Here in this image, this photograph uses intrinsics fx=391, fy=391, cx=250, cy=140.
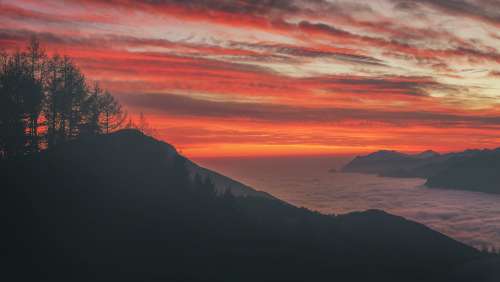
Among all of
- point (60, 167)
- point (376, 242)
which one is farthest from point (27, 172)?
point (376, 242)

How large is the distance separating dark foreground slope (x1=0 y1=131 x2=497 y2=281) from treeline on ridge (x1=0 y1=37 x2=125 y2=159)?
813 centimetres

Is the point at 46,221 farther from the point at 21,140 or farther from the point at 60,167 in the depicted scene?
the point at 21,140

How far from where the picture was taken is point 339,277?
61.2m

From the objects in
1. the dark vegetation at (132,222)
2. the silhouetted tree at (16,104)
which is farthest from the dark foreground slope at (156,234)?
the silhouetted tree at (16,104)

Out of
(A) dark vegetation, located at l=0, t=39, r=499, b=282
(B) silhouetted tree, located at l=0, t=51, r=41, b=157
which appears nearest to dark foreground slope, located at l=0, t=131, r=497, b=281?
(A) dark vegetation, located at l=0, t=39, r=499, b=282

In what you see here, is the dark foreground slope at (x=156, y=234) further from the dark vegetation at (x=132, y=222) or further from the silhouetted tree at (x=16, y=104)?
the silhouetted tree at (x=16, y=104)

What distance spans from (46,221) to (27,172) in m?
10.5

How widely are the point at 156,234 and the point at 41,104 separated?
116ft

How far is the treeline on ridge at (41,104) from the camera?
67812mm

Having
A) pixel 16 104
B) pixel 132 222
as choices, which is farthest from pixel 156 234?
pixel 16 104

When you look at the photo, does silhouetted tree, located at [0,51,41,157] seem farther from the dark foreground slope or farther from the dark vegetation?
the dark foreground slope

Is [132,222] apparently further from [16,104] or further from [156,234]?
[16,104]

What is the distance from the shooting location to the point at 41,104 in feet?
236

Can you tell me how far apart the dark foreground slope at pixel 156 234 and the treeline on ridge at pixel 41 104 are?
8.13 metres
